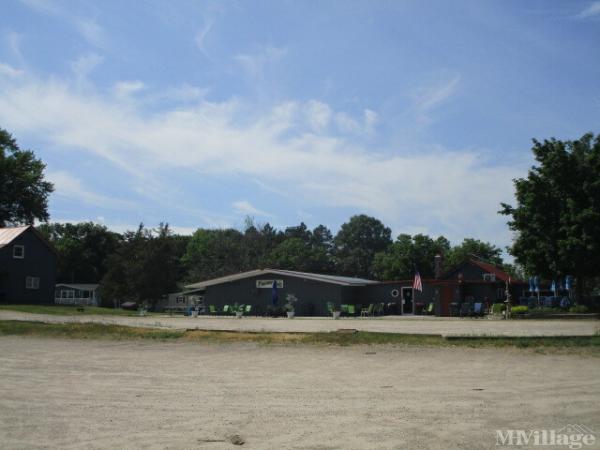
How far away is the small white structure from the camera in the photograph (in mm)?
72500

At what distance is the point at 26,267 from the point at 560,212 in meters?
37.7

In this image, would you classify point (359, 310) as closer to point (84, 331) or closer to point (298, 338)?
point (84, 331)

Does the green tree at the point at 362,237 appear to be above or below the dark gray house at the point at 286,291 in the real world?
above

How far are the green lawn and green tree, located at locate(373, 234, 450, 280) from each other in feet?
185

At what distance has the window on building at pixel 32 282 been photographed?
4462 cm

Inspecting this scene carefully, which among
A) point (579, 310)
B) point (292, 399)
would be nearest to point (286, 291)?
point (579, 310)

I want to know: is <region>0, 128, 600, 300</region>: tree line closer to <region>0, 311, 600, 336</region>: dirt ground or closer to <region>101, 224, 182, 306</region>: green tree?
<region>101, 224, 182, 306</region>: green tree

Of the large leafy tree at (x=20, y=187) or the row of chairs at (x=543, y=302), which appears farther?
the large leafy tree at (x=20, y=187)

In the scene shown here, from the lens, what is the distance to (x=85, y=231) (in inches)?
3317

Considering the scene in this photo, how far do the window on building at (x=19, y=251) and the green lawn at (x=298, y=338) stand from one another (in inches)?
996

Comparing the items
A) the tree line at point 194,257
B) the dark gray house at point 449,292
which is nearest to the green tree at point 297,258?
the tree line at point 194,257

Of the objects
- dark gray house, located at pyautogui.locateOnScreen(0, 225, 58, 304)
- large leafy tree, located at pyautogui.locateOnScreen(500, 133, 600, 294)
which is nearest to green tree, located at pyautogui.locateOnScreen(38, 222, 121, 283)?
dark gray house, located at pyautogui.locateOnScreen(0, 225, 58, 304)

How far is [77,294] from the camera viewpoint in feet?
245

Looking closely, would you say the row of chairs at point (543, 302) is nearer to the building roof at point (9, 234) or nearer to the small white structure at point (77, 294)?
the building roof at point (9, 234)
